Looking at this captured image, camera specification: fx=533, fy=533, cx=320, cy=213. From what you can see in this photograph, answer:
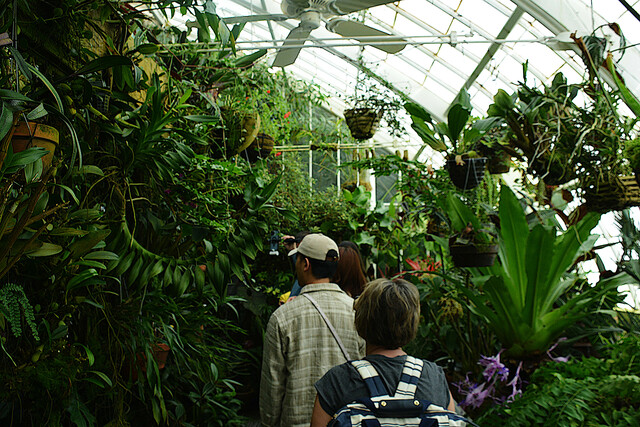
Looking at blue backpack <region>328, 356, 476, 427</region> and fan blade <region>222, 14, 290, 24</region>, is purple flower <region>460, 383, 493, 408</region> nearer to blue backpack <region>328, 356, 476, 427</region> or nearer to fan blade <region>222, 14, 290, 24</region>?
blue backpack <region>328, 356, 476, 427</region>

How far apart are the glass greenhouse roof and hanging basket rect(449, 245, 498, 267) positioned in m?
1.63

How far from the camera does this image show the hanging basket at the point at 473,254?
254 cm

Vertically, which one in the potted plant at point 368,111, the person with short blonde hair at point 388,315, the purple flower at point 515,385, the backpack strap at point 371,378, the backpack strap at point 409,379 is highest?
the potted plant at point 368,111

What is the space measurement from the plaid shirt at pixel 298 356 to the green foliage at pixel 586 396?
769 mm

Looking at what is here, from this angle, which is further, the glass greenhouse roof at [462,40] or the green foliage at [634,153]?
the glass greenhouse roof at [462,40]

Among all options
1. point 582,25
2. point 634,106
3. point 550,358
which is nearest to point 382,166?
point 550,358

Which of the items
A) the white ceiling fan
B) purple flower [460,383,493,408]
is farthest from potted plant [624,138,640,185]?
the white ceiling fan

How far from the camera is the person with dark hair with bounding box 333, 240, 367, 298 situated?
2.86 meters

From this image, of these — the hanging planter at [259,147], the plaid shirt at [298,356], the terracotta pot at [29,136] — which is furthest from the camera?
the hanging planter at [259,147]

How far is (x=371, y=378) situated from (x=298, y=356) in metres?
0.59

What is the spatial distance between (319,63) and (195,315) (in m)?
8.82

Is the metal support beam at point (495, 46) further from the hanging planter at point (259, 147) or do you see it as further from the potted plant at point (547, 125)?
the potted plant at point (547, 125)

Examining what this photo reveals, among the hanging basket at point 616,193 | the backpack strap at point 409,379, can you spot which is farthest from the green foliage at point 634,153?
the backpack strap at point 409,379

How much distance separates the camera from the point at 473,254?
2.54m
